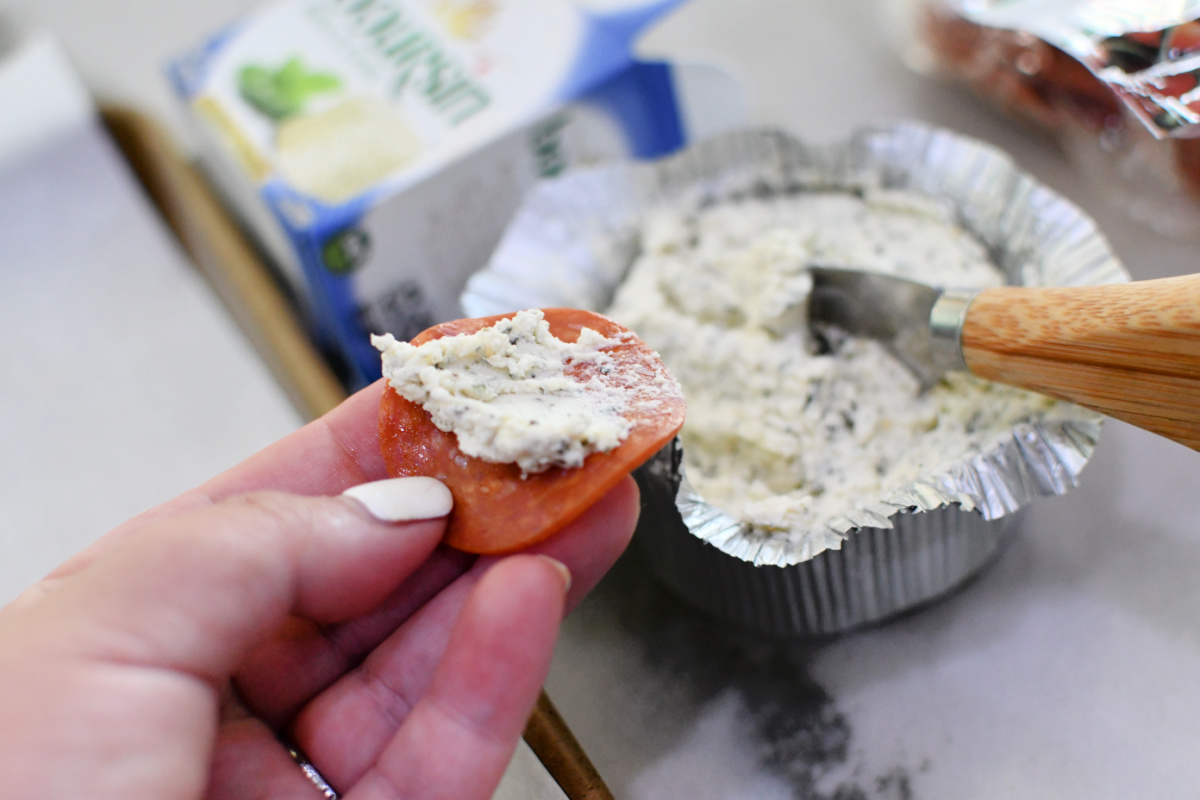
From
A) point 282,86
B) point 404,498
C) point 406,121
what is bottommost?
point 404,498

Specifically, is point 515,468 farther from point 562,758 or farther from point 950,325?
point 950,325

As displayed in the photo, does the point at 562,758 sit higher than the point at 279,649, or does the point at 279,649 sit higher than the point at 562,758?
the point at 279,649

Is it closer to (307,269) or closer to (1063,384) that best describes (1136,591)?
(1063,384)

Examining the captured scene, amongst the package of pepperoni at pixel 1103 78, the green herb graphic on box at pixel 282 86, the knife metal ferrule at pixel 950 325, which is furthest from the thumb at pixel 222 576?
the package of pepperoni at pixel 1103 78

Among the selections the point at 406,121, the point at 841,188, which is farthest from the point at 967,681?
the point at 406,121

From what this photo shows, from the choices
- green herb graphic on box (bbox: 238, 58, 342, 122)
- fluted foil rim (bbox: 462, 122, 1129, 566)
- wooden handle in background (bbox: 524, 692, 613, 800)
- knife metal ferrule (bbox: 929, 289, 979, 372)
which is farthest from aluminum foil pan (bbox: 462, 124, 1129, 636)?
green herb graphic on box (bbox: 238, 58, 342, 122)

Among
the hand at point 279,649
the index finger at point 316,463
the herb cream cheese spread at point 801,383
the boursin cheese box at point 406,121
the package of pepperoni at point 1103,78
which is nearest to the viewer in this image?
the hand at point 279,649

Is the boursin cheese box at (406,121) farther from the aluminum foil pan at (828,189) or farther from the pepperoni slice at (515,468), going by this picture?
the pepperoni slice at (515,468)

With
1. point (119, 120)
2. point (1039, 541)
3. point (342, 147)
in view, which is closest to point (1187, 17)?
point (1039, 541)
